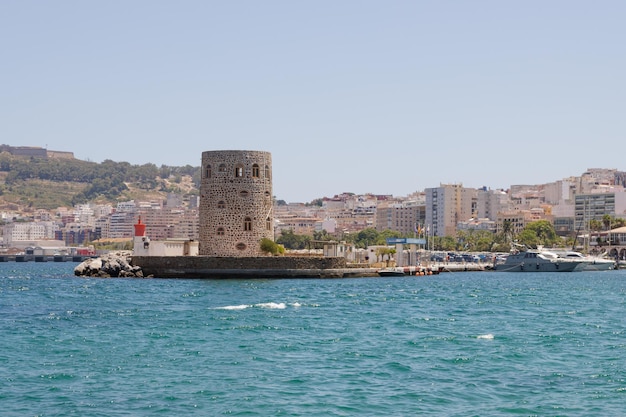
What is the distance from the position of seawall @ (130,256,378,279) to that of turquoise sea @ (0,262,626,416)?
50.7 feet

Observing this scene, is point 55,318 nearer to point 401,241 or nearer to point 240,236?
point 240,236

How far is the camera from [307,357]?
26422 millimetres

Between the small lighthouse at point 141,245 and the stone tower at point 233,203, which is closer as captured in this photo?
the stone tower at point 233,203

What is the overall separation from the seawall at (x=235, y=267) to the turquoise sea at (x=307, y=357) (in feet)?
50.7

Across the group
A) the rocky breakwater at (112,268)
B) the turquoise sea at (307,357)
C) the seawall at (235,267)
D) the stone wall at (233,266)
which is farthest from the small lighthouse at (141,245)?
the turquoise sea at (307,357)

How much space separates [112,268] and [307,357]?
132 feet

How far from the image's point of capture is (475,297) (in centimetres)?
5059

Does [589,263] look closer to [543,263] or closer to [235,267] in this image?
[543,263]

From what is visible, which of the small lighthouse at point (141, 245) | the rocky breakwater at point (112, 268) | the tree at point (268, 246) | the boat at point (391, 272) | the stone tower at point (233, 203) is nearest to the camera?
the stone tower at point (233, 203)

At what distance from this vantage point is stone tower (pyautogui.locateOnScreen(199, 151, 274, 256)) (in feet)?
206

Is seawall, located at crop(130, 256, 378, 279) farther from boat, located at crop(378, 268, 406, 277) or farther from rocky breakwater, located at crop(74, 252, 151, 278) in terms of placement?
boat, located at crop(378, 268, 406, 277)

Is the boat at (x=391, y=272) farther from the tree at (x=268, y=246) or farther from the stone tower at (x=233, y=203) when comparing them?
the stone tower at (x=233, y=203)

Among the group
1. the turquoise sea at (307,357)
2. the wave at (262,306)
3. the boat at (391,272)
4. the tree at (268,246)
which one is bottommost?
the turquoise sea at (307,357)

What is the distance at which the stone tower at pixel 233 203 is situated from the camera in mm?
62875
